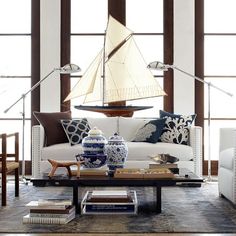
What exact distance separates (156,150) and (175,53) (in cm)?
171

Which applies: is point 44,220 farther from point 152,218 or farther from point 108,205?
point 152,218

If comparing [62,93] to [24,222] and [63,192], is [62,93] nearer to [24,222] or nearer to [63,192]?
[63,192]

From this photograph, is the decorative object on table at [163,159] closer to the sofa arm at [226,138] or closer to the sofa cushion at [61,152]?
the sofa arm at [226,138]

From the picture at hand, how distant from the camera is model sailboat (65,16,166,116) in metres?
5.68

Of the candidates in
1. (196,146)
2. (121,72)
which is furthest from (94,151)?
(121,72)

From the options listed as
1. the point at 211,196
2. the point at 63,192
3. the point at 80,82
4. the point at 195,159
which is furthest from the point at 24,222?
the point at 80,82

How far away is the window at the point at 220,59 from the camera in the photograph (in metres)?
6.09

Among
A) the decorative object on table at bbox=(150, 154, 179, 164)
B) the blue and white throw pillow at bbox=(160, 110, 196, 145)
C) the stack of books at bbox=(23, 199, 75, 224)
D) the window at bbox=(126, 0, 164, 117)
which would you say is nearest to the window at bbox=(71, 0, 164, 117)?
the window at bbox=(126, 0, 164, 117)

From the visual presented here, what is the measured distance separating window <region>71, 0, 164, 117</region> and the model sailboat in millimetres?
428

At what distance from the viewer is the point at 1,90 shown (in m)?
6.19

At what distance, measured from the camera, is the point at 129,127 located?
5.31 meters

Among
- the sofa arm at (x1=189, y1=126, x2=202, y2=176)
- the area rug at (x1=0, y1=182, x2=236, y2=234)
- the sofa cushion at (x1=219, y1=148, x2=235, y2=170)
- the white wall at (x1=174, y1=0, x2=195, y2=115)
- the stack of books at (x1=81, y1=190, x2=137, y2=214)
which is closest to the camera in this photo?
the area rug at (x1=0, y1=182, x2=236, y2=234)

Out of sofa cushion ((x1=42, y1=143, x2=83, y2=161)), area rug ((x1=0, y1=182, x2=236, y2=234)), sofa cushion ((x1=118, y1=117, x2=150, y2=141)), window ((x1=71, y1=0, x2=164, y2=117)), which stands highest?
window ((x1=71, y1=0, x2=164, y2=117))

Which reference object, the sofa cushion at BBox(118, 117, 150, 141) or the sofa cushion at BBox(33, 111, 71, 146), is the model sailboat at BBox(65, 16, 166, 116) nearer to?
the sofa cushion at BBox(118, 117, 150, 141)
